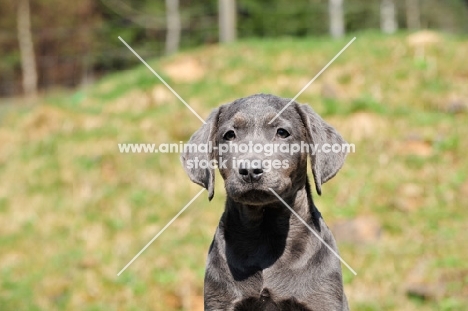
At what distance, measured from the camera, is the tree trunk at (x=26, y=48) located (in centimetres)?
3531

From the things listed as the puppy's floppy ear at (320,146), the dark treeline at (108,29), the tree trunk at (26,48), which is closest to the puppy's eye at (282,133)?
the puppy's floppy ear at (320,146)

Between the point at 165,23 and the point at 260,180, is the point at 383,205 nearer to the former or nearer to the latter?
the point at 260,180

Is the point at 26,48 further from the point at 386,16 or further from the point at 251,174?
the point at 251,174

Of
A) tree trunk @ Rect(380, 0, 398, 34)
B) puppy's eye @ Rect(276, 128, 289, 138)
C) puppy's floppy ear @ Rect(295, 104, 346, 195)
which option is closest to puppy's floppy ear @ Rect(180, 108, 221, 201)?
puppy's eye @ Rect(276, 128, 289, 138)

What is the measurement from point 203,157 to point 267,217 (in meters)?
0.61

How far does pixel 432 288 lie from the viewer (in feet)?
33.6

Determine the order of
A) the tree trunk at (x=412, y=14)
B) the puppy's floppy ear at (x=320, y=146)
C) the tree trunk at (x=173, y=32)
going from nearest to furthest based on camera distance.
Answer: the puppy's floppy ear at (x=320, y=146) → the tree trunk at (x=173, y=32) → the tree trunk at (x=412, y=14)

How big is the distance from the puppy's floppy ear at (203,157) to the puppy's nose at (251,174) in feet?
1.71

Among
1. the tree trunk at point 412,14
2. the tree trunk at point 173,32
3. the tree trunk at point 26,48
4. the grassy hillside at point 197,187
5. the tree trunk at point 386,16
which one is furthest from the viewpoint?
the tree trunk at point 412,14

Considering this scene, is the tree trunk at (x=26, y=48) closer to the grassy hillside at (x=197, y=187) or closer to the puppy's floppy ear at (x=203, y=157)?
the grassy hillside at (x=197, y=187)

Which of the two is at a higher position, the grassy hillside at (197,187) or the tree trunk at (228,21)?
the tree trunk at (228,21)

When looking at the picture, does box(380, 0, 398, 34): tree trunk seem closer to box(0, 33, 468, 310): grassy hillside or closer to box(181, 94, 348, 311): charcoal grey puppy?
box(0, 33, 468, 310): grassy hillside

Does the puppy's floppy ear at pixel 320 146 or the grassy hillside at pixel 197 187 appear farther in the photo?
the grassy hillside at pixel 197 187

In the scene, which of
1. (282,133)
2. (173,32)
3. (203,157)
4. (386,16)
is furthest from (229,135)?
(386,16)
